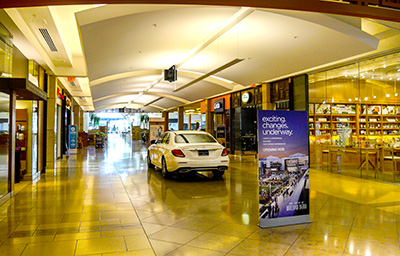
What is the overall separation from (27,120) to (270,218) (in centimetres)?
687

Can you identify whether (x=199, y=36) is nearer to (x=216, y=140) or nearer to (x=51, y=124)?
(x=216, y=140)

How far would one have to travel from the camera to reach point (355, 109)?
37.2 feet

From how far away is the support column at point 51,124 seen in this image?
32.9 ft

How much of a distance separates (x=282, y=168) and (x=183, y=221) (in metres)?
1.62

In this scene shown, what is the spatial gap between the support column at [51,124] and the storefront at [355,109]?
9134 mm

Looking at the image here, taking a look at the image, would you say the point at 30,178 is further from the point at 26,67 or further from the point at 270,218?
the point at 270,218

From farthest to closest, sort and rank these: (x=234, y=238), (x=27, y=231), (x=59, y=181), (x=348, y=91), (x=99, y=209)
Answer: (x=348, y=91), (x=59, y=181), (x=99, y=209), (x=27, y=231), (x=234, y=238)

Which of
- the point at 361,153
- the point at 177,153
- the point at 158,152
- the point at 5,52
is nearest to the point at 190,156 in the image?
the point at 177,153

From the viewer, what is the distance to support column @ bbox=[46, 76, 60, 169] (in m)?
10.0

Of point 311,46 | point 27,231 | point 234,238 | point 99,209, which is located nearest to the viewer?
point 234,238

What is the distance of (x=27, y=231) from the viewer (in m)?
3.94

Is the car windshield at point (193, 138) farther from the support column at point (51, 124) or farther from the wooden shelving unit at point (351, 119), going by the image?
the wooden shelving unit at point (351, 119)

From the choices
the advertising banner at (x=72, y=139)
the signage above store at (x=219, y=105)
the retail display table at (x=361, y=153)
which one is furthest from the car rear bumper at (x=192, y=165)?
the signage above store at (x=219, y=105)

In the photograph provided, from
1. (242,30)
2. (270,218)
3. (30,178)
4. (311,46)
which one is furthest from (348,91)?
(30,178)
